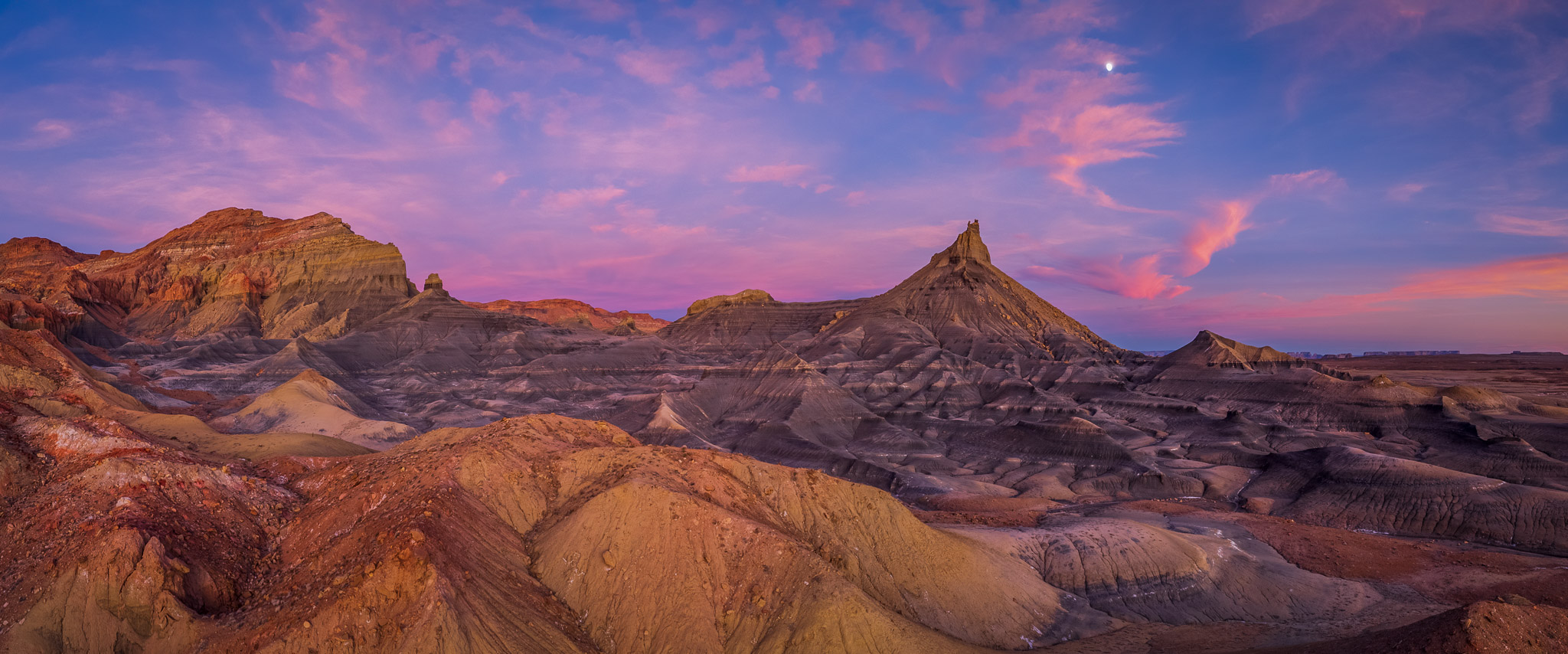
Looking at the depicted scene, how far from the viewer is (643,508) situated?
52.5 feet

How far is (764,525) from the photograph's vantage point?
16500 mm

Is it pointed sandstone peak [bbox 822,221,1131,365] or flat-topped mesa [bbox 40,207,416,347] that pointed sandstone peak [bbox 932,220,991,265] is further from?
flat-topped mesa [bbox 40,207,416,347]

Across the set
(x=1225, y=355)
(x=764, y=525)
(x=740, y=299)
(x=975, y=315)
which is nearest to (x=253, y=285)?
(x=740, y=299)

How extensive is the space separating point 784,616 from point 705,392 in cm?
5828

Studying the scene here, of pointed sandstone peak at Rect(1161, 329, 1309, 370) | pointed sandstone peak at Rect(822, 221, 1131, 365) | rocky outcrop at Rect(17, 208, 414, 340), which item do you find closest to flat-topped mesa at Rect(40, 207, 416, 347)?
rocky outcrop at Rect(17, 208, 414, 340)

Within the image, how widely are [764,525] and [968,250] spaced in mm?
110856

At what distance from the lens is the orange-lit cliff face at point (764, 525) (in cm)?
1322

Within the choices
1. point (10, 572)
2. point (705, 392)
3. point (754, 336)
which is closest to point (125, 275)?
point (754, 336)

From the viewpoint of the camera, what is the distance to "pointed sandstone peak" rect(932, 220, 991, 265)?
12062cm

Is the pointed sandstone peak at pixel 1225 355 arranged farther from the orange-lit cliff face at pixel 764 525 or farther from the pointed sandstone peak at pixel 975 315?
the orange-lit cliff face at pixel 764 525

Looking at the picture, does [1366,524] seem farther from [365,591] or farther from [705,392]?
[705,392]

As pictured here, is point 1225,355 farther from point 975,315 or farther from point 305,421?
point 305,421

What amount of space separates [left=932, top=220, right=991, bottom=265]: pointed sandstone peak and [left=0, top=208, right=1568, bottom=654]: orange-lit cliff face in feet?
188

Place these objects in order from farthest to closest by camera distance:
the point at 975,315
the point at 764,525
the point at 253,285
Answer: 1. the point at 253,285
2. the point at 975,315
3. the point at 764,525
